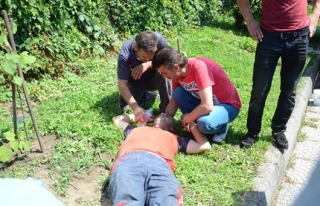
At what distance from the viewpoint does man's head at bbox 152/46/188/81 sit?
336 centimetres

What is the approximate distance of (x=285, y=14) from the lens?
3266 mm

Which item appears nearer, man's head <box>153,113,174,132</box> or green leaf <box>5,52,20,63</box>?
green leaf <box>5,52,20,63</box>

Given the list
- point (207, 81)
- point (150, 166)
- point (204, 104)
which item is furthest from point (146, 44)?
point (150, 166)

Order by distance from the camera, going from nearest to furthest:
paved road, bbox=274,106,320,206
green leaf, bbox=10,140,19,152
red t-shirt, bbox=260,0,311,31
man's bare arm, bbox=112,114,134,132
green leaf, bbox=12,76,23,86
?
1. green leaf, bbox=12,76,23,86
2. green leaf, bbox=10,140,19,152
3. red t-shirt, bbox=260,0,311,31
4. paved road, bbox=274,106,320,206
5. man's bare arm, bbox=112,114,134,132

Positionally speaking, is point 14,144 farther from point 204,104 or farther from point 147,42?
point 204,104

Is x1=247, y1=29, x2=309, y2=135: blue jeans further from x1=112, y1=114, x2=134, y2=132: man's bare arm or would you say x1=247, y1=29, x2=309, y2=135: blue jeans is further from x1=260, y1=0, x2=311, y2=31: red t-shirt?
x1=112, y1=114, x2=134, y2=132: man's bare arm

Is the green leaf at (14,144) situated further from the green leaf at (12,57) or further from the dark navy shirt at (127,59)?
the dark navy shirt at (127,59)

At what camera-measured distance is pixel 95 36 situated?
582 cm

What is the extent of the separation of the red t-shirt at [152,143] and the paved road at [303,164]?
3.37ft

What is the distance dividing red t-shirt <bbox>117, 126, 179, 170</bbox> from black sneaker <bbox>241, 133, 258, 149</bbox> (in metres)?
0.72

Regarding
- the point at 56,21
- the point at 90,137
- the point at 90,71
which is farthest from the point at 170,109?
the point at 56,21

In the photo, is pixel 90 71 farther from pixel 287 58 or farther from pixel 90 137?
pixel 287 58

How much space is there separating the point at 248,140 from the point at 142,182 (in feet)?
4.53

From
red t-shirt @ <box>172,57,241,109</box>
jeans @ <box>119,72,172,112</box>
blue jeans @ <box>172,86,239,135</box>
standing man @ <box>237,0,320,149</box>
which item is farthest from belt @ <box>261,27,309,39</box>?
jeans @ <box>119,72,172,112</box>
